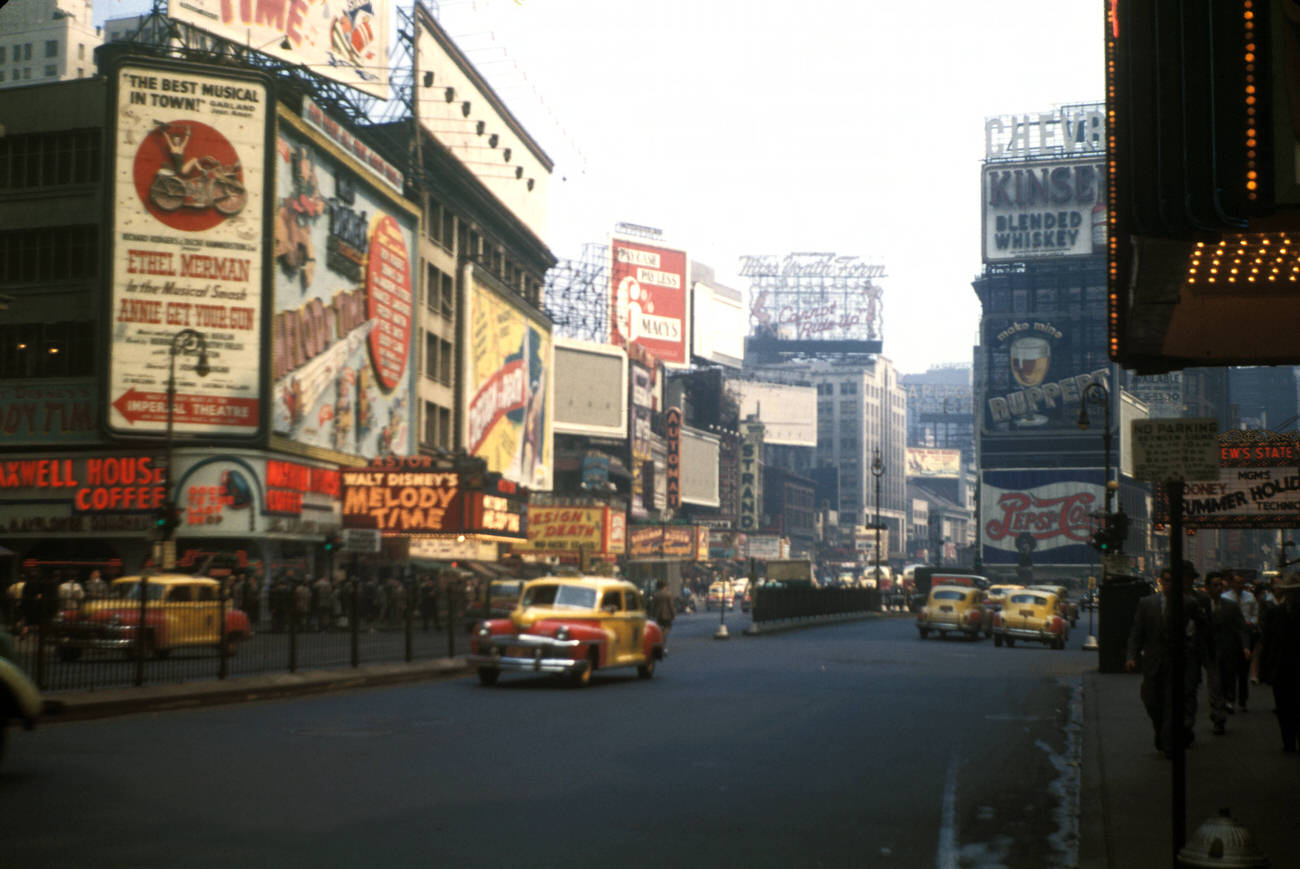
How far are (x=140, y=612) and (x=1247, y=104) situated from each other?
1679 centimetres

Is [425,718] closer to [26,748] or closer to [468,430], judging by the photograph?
[26,748]

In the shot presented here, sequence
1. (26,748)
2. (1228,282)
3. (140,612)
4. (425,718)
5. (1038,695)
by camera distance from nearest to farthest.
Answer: (1228,282) < (26,748) < (425,718) < (140,612) < (1038,695)

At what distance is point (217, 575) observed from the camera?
148 ft

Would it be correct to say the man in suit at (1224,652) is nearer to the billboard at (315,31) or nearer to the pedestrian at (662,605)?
the pedestrian at (662,605)

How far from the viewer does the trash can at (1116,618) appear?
2884cm

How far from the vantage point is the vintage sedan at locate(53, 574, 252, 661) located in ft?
66.9

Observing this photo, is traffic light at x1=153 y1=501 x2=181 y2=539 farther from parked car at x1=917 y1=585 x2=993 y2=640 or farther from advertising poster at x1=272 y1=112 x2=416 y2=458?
Result: parked car at x1=917 y1=585 x2=993 y2=640

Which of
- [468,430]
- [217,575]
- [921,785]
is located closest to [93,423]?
[217,575]

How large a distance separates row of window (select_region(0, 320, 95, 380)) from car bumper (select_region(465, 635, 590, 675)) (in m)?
31.8

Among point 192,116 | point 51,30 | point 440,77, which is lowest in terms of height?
point 192,116

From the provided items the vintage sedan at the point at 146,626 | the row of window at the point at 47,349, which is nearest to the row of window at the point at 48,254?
the row of window at the point at 47,349

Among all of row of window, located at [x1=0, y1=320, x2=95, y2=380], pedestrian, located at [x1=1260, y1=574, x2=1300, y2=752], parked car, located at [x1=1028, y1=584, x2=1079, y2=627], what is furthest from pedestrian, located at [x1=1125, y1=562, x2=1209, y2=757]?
row of window, located at [x1=0, y1=320, x2=95, y2=380]

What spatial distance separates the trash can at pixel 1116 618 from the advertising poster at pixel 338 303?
3075 centimetres

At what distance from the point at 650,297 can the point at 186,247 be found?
99.9 m
